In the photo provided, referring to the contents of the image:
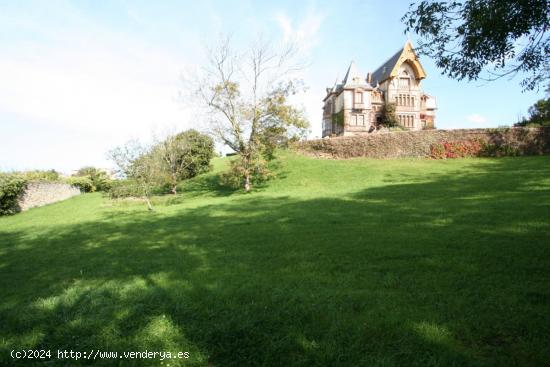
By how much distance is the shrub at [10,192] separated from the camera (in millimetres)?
21188

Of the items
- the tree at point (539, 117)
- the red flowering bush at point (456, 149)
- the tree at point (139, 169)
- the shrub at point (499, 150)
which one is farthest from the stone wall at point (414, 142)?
the tree at point (139, 169)

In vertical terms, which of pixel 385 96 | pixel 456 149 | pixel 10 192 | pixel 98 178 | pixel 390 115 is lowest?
pixel 10 192

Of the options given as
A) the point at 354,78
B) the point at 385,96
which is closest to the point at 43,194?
the point at 354,78

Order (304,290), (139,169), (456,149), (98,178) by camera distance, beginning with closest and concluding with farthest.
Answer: (304,290), (139,169), (456,149), (98,178)

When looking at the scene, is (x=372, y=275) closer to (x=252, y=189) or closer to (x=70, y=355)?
(x=70, y=355)

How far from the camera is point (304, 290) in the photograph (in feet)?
15.9

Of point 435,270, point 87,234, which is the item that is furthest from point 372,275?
point 87,234

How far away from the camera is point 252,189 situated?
23.5 m

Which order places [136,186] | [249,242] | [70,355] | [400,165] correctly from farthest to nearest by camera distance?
[400,165]
[136,186]
[249,242]
[70,355]

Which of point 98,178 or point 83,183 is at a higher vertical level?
point 98,178

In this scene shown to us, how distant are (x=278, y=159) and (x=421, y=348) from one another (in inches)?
1045

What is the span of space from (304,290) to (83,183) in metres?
35.8

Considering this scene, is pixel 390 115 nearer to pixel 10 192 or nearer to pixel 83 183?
pixel 83 183

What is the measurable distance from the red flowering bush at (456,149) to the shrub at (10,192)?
111ft
